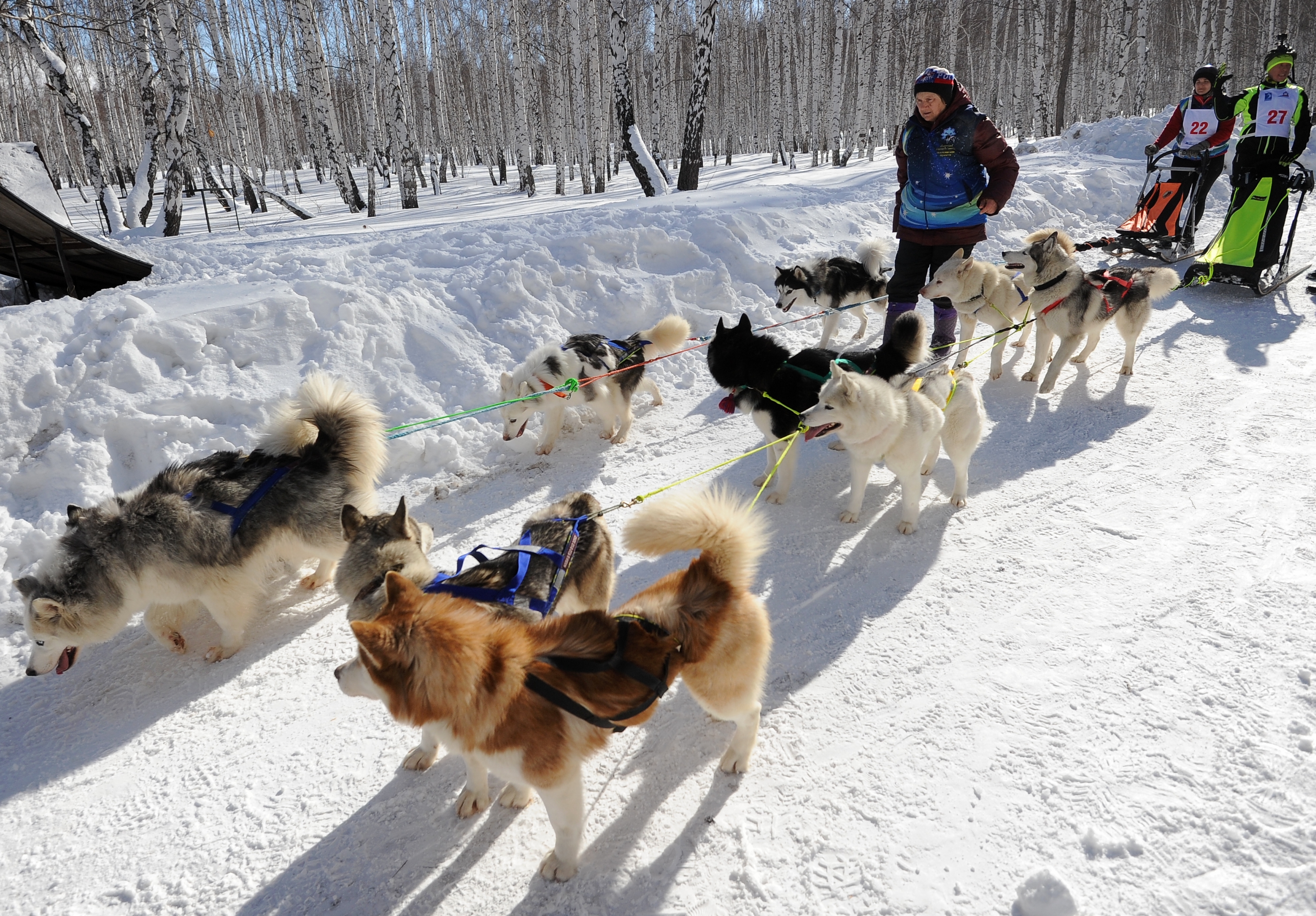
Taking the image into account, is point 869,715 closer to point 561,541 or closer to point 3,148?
point 561,541

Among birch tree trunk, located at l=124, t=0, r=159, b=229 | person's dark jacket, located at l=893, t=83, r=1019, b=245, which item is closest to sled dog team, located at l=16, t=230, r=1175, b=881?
person's dark jacket, located at l=893, t=83, r=1019, b=245

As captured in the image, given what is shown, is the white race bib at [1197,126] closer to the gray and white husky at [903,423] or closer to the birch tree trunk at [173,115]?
the gray and white husky at [903,423]

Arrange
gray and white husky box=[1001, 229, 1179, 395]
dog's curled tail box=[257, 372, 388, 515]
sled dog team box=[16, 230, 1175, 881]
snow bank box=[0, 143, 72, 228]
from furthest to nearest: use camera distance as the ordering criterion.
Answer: snow bank box=[0, 143, 72, 228] < gray and white husky box=[1001, 229, 1179, 395] < dog's curled tail box=[257, 372, 388, 515] < sled dog team box=[16, 230, 1175, 881]

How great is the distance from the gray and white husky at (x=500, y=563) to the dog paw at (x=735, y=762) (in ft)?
2.46

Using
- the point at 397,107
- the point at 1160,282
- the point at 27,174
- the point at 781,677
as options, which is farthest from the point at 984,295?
the point at 397,107

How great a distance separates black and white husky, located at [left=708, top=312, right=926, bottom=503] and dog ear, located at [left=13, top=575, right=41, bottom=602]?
357cm

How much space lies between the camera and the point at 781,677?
2891 mm

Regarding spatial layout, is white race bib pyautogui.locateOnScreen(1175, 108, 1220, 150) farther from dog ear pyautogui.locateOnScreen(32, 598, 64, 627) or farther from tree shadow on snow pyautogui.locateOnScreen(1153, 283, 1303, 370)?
dog ear pyautogui.locateOnScreen(32, 598, 64, 627)

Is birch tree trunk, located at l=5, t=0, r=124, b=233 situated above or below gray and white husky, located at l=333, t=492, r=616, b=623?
above

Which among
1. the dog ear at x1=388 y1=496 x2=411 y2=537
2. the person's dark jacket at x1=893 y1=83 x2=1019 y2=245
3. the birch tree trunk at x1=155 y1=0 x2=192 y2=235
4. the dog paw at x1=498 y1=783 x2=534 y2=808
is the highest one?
the birch tree trunk at x1=155 y1=0 x2=192 y2=235

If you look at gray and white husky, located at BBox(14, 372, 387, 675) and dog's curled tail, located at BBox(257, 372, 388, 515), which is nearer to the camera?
gray and white husky, located at BBox(14, 372, 387, 675)

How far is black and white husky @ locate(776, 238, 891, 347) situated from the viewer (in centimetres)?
651

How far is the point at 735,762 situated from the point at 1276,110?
349 inches

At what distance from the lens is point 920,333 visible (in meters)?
4.09
